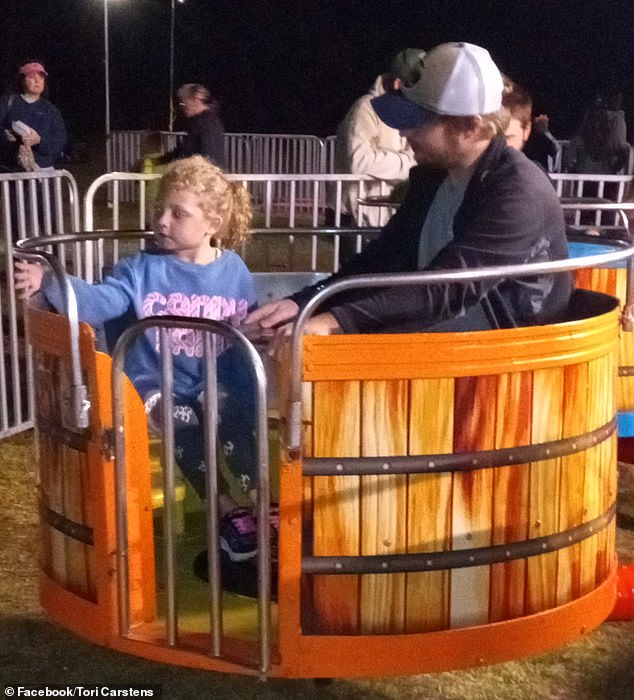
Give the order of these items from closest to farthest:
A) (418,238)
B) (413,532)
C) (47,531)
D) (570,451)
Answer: (413,532) → (570,451) → (47,531) → (418,238)

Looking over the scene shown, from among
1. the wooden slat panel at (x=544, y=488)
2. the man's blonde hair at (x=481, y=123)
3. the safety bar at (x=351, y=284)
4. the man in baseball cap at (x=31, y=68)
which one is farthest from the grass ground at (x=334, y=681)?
the man in baseball cap at (x=31, y=68)

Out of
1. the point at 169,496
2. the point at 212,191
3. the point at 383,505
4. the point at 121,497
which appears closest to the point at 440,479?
the point at 383,505

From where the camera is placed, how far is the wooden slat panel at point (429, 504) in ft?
10.1

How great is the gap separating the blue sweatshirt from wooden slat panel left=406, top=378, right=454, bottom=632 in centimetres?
125

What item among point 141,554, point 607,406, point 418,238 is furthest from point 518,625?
point 418,238

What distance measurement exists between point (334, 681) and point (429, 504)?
2.98ft

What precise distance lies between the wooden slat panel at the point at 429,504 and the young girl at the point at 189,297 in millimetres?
889

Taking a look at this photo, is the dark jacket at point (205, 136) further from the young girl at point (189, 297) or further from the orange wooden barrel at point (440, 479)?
the orange wooden barrel at point (440, 479)

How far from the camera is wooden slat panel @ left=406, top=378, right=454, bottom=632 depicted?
3.07 metres

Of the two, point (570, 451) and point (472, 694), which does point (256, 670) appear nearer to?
point (472, 694)

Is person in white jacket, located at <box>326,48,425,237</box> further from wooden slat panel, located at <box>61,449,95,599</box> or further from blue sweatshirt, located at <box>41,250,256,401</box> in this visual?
wooden slat panel, located at <box>61,449,95,599</box>

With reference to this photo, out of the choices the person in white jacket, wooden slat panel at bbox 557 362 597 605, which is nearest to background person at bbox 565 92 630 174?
the person in white jacket

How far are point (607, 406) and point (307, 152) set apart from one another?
1589cm

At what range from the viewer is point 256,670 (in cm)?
315
